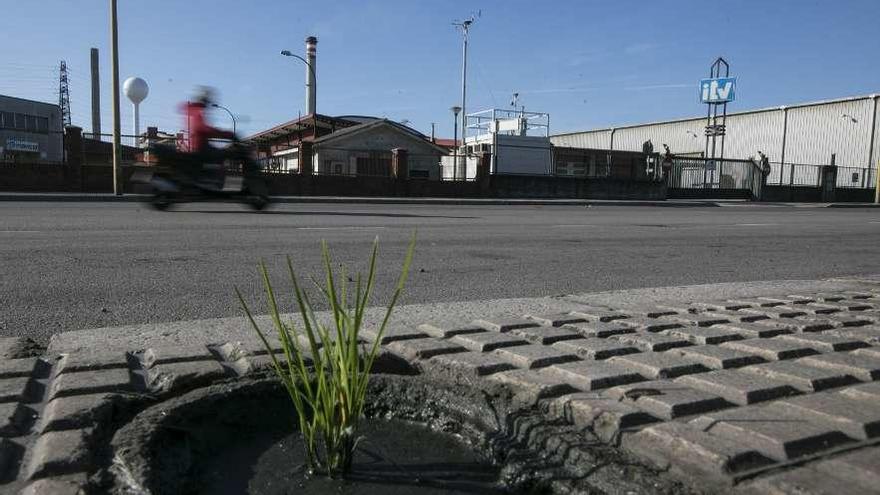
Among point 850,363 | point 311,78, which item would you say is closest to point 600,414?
point 850,363

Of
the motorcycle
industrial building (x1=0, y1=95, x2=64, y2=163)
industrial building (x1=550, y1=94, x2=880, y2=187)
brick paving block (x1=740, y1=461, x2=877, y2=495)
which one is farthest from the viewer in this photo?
industrial building (x1=0, y1=95, x2=64, y2=163)

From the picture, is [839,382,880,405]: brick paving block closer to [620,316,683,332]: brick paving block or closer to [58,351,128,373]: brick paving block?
[620,316,683,332]: brick paving block

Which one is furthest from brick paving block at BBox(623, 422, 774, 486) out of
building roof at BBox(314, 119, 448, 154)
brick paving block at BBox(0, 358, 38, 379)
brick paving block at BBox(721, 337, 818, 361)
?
building roof at BBox(314, 119, 448, 154)

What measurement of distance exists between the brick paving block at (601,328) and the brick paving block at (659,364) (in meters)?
0.40

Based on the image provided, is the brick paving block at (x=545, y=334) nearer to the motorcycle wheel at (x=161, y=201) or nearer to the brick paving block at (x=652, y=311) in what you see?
the brick paving block at (x=652, y=311)

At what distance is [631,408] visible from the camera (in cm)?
208

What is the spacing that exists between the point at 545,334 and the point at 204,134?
32.9 feet

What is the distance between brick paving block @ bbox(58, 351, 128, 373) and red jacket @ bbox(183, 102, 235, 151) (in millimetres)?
9620

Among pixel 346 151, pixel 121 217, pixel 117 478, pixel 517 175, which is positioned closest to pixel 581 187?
pixel 517 175

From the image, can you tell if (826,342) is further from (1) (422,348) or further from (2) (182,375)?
(2) (182,375)

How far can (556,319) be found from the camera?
3.45 meters

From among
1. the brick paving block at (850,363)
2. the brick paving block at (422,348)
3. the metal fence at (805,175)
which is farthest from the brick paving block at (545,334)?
the metal fence at (805,175)

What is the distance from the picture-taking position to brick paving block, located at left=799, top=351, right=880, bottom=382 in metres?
2.55

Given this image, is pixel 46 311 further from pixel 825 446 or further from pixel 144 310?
pixel 825 446
